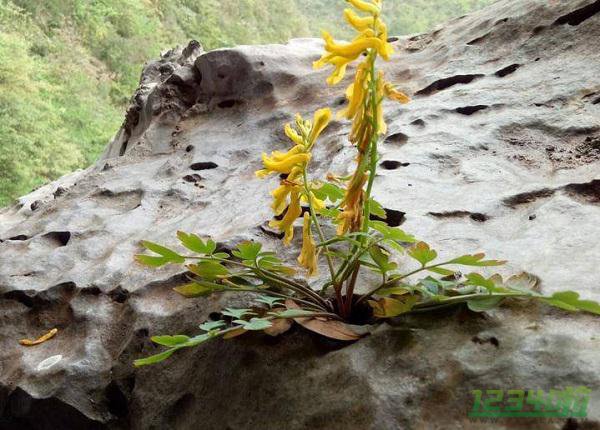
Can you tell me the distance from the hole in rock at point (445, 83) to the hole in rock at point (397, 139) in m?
0.48

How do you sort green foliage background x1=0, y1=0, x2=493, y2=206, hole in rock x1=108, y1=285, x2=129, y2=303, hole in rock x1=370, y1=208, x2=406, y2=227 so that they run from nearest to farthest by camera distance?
hole in rock x1=370, y1=208, x2=406, y2=227 → hole in rock x1=108, y1=285, x2=129, y2=303 → green foliage background x1=0, y1=0, x2=493, y2=206

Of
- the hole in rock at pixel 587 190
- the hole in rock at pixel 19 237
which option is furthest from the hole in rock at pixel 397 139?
the hole in rock at pixel 19 237

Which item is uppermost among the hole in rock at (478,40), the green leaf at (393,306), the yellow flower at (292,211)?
the yellow flower at (292,211)

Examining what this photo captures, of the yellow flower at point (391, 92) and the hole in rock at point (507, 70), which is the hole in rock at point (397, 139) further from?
the yellow flower at point (391, 92)

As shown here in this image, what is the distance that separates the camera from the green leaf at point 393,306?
3.39 feet

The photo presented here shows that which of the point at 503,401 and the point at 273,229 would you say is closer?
the point at 503,401

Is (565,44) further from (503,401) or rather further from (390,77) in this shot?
(503,401)

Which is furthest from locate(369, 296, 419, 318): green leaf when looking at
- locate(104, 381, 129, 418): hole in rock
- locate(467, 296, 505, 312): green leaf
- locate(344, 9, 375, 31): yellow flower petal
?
locate(104, 381, 129, 418): hole in rock

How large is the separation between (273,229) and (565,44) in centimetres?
143

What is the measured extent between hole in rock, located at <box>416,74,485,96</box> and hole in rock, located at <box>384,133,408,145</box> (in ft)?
1.58

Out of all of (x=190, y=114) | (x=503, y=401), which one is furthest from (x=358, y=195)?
(x=190, y=114)

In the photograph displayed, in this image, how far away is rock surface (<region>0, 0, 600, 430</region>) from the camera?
0.98 meters

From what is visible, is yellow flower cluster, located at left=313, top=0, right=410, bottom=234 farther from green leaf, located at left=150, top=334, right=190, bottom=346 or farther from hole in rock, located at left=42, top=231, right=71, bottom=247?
hole in rock, located at left=42, top=231, right=71, bottom=247

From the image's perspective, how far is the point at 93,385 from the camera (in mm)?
1492
